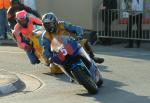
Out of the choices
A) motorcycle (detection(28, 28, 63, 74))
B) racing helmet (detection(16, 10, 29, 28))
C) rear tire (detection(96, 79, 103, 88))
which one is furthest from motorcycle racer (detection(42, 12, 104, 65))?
racing helmet (detection(16, 10, 29, 28))

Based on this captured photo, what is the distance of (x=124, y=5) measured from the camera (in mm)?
17641

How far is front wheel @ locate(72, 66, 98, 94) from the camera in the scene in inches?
393

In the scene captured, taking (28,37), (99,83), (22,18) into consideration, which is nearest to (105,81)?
(99,83)

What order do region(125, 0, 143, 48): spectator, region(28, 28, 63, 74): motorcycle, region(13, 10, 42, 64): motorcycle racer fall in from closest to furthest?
region(28, 28, 63, 74): motorcycle
region(13, 10, 42, 64): motorcycle racer
region(125, 0, 143, 48): spectator

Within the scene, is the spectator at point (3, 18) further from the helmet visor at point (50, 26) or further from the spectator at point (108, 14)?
the helmet visor at point (50, 26)

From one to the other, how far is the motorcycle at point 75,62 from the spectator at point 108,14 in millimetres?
7331

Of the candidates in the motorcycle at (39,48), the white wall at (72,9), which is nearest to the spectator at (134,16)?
the white wall at (72,9)

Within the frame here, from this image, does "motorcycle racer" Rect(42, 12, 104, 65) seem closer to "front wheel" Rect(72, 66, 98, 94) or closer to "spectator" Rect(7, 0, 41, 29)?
"front wheel" Rect(72, 66, 98, 94)

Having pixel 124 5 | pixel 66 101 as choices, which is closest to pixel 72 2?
pixel 124 5

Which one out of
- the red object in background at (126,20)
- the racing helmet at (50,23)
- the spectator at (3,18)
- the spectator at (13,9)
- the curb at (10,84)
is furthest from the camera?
the spectator at (3,18)

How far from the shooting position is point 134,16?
683 inches

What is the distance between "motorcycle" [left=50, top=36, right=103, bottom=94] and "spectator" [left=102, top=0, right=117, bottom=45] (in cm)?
733

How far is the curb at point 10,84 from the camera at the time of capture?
10.4 m

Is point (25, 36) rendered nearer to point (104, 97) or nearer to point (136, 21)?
point (104, 97)
